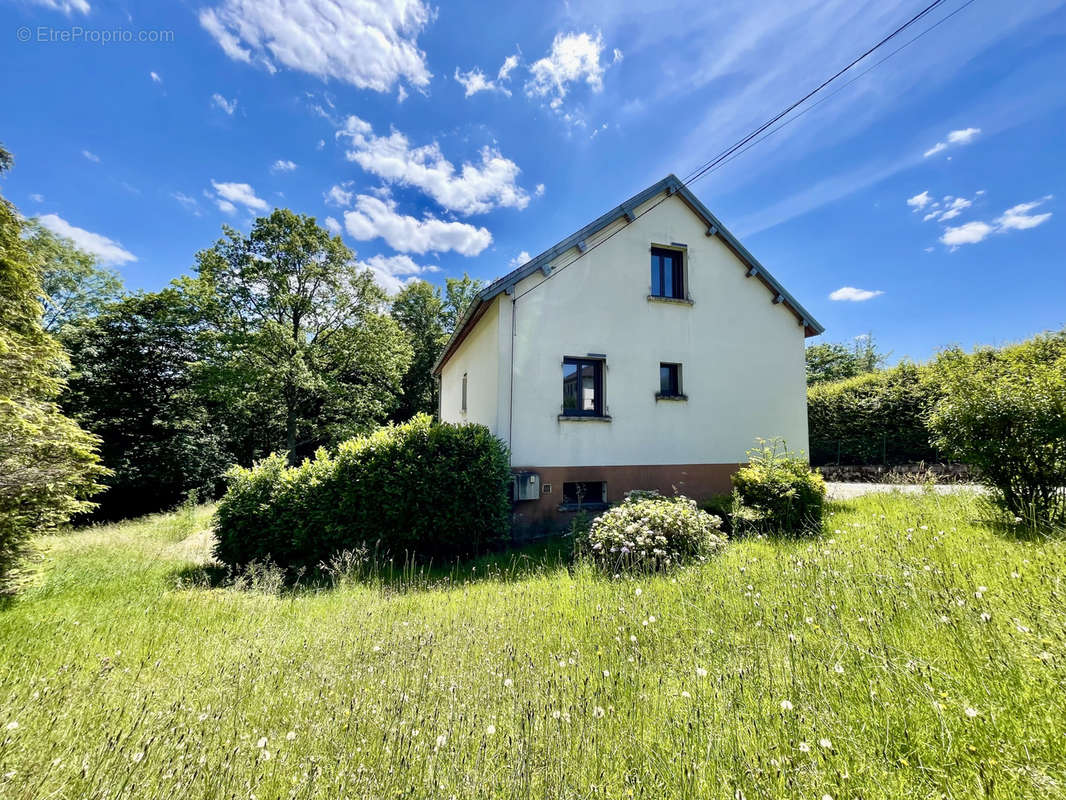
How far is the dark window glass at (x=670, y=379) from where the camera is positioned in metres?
10.3

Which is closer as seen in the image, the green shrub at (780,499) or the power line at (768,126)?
the power line at (768,126)

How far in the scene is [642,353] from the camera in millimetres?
10047

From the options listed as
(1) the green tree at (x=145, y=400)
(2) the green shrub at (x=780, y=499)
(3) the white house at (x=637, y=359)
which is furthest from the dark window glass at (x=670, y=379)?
(1) the green tree at (x=145, y=400)

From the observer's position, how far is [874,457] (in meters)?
14.5

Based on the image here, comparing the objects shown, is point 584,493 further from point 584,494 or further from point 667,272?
point 667,272

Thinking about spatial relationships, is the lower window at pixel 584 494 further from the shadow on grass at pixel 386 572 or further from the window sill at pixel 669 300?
the window sill at pixel 669 300

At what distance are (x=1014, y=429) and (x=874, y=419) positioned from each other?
1060 cm

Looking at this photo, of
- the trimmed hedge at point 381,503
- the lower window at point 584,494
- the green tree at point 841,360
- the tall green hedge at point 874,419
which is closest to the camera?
the trimmed hedge at point 381,503

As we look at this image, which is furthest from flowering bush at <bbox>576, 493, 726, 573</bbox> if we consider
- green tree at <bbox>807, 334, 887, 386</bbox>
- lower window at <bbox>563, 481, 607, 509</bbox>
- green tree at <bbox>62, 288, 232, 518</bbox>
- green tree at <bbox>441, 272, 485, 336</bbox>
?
green tree at <bbox>807, 334, 887, 386</bbox>

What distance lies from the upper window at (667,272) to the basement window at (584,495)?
5.24 meters

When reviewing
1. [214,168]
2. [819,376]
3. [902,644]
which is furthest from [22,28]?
[819,376]

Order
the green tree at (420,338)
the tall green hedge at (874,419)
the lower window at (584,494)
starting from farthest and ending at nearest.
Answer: the green tree at (420,338)
the tall green hedge at (874,419)
the lower window at (584,494)

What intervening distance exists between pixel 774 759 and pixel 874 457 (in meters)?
16.7

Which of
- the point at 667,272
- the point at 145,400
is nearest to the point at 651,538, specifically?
the point at 667,272
